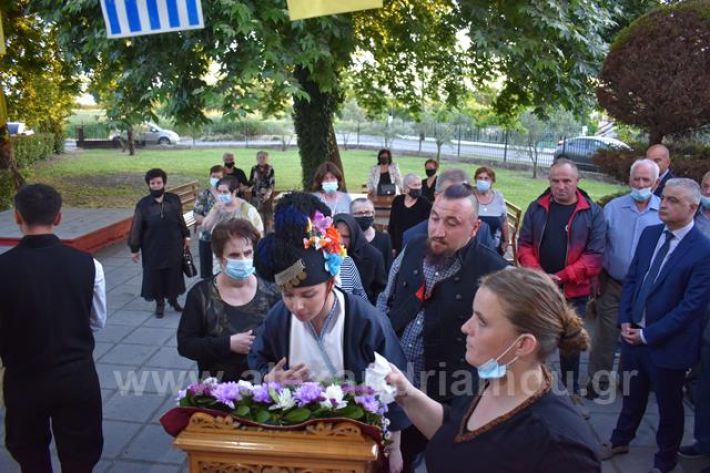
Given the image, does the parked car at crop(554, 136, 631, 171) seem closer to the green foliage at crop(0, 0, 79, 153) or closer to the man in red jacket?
the green foliage at crop(0, 0, 79, 153)

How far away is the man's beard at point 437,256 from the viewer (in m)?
3.35

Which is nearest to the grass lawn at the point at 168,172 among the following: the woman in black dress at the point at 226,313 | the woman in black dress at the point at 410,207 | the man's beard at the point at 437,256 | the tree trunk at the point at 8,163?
the tree trunk at the point at 8,163

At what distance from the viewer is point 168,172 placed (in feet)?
74.9

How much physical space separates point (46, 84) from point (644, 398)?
16726mm

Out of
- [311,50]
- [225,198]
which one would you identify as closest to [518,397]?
[225,198]

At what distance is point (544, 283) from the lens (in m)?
2.04

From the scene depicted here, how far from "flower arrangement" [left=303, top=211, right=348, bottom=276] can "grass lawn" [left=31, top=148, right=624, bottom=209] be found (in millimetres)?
13674

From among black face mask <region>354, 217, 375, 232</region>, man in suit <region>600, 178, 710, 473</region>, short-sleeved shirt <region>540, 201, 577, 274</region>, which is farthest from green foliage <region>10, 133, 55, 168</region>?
man in suit <region>600, 178, 710, 473</region>

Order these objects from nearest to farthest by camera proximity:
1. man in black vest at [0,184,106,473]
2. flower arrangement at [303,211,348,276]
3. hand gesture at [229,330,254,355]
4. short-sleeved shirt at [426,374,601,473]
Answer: short-sleeved shirt at [426,374,601,473]
flower arrangement at [303,211,348,276]
man in black vest at [0,184,106,473]
hand gesture at [229,330,254,355]

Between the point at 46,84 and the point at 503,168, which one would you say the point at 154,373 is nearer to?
the point at 46,84

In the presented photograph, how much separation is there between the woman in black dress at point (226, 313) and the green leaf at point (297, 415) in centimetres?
109

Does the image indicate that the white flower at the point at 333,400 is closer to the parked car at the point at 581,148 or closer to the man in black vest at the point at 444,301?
the man in black vest at the point at 444,301

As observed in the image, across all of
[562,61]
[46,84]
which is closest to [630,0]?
[562,61]

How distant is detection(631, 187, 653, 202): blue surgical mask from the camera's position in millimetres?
5004
